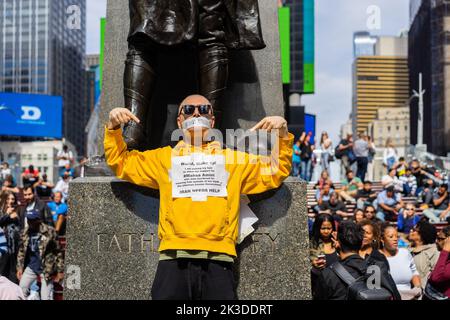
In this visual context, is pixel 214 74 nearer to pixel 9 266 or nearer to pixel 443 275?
pixel 443 275


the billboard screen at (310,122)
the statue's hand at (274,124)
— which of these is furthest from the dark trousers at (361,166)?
the billboard screen at (310,122)

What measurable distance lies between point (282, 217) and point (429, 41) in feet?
271

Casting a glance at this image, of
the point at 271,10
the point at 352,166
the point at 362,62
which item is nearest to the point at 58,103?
the point at 352,166

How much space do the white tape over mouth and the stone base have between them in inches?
33.5

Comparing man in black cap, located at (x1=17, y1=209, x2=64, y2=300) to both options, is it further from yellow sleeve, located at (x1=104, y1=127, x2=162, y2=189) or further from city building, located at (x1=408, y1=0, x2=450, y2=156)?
city building, located at (x1=408, y1=0, x2=450, y2=156)

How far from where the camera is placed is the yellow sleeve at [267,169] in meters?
4.98

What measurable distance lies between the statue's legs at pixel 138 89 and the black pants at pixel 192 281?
183 cm

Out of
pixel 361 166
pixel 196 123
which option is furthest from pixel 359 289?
pixel 361 166

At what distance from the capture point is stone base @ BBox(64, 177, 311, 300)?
5.53 meters

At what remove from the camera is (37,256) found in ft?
32.2

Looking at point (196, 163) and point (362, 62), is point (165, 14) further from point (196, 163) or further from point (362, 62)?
point (362, 62)

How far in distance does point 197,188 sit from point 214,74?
1796 mm

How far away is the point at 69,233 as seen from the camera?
5602 mm

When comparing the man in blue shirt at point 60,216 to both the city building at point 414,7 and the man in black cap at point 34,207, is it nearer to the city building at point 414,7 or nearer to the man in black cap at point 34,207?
the man in black cap at point 34,207
